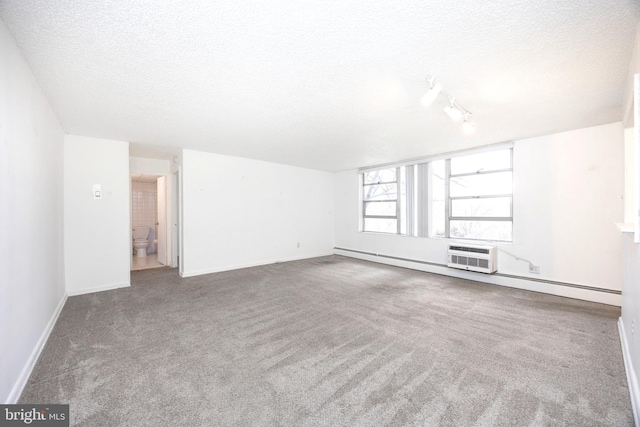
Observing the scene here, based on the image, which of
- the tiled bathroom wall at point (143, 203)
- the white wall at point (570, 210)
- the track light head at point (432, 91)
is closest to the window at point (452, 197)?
the white wall at point (570, 210)

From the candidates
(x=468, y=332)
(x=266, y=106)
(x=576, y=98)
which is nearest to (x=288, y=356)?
(x=468, y=332)

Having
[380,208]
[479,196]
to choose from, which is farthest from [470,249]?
[380,208]

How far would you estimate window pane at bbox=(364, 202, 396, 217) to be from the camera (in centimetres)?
630

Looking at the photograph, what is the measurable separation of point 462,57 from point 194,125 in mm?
3215

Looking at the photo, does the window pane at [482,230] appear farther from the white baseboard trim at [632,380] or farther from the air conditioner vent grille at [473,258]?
the white baseboard trim at [632,380]

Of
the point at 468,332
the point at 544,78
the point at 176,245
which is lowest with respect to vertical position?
the point at 468,332

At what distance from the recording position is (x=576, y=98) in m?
2.67

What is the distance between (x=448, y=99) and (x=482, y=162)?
2710 millimetres

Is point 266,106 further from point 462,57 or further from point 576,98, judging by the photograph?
point 576,98

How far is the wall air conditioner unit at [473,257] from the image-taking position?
4.35 meters

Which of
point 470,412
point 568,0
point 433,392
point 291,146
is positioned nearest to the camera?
point 568,0

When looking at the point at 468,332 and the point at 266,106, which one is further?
the point at 266,106

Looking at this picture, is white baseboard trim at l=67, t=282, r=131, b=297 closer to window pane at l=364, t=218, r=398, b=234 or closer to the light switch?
the light switch

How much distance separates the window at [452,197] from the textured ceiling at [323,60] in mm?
1231
